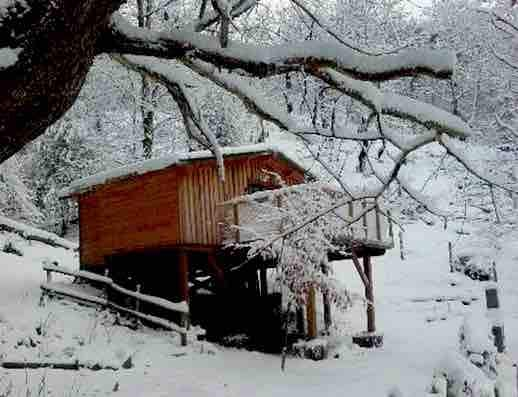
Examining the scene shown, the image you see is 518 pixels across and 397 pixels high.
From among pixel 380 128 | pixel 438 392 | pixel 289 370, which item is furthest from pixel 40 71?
pixel 289 370

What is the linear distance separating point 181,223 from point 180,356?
4146 millimetres

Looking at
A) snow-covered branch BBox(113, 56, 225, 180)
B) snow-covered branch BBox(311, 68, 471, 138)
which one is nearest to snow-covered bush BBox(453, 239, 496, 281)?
snow-covered branch BBox(113, 56, 225, 180)

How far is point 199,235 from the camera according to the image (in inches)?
728

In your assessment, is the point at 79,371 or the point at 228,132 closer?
the point at 79,371

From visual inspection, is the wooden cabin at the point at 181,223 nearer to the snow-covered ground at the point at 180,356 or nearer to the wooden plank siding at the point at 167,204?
the wooden plank siding at the point at 167,204

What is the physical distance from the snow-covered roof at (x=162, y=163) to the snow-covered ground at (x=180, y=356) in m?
3.20

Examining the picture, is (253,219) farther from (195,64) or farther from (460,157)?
(460,157)

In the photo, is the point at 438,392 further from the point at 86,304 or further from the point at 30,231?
the point at 30,231

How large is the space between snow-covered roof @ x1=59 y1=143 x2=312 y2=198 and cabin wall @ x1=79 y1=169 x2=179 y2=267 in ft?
1.38

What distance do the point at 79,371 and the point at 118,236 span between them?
28.9ft

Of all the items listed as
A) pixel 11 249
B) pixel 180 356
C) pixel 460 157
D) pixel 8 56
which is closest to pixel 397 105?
pixel 460 157

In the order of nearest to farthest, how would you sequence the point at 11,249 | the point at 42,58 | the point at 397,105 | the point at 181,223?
the point at 42,58 < the point at 397,105 < the point at 181,223 < the point at 11,249

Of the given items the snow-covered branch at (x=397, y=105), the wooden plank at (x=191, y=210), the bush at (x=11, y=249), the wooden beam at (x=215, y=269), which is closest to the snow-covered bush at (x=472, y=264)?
the wooden beam at (x=215, y=269)

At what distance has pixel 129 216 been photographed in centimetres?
2009
